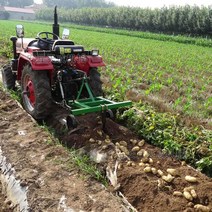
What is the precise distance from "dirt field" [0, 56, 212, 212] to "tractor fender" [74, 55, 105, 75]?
110 cm

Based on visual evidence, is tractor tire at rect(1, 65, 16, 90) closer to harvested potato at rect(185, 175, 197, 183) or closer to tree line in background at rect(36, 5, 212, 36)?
harvested potato at rect(185, 175, 197, 183)

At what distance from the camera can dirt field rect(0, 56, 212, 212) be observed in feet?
9.29

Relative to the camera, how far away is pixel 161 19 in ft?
107

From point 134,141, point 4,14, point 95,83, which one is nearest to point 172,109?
point 95,83

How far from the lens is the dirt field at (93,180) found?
2.83 metres

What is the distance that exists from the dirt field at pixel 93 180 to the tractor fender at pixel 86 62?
110 centimetres

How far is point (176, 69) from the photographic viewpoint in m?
10.1

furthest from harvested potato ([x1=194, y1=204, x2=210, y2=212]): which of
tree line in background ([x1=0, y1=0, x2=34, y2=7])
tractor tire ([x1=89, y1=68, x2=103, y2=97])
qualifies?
tree line in background ([x1=0, y1=0, x2=34, y2=7])

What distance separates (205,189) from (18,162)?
2.14m

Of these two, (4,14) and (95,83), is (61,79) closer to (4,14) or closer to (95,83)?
(95,83)

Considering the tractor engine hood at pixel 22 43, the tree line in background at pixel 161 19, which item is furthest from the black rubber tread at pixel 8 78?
the tree line in background at pixel 161 19

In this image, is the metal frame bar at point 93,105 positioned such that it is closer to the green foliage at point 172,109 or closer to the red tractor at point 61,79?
the red tractor at point 61,79

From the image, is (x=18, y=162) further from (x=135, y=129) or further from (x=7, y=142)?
(x=135, y=129)

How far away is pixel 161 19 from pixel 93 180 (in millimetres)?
31791
